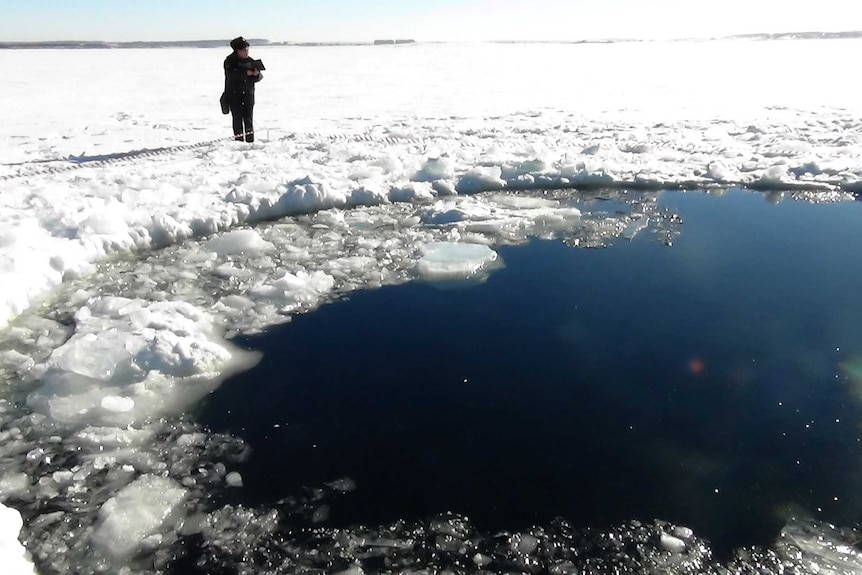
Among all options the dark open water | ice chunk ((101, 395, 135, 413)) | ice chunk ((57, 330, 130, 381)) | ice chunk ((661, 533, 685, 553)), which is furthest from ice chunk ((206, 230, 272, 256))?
ice chunk ((661, 533, 685, 553))

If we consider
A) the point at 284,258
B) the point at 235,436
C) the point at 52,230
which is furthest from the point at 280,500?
the point at 52,230

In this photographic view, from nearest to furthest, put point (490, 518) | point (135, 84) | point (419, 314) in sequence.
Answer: point (490, 518) → point (419, 314) → point (135, 84)

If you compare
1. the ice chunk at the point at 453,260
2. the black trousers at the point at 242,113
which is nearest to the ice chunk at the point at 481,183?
the ice chunk at the point at 453,260

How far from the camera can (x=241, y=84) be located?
30.2 feet

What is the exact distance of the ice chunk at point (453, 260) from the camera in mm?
5238

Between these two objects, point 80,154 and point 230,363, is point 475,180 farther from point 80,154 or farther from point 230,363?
point 80,154

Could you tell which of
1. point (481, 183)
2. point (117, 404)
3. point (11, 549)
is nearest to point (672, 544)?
point (11, 549)

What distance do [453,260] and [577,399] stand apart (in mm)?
2070

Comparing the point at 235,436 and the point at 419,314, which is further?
the point at 419,314

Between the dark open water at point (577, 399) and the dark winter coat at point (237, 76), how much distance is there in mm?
5468

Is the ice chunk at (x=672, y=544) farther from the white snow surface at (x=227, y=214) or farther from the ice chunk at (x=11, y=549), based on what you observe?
the ice chunk at (x=11, y=549)

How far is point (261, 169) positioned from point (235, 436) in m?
5.36

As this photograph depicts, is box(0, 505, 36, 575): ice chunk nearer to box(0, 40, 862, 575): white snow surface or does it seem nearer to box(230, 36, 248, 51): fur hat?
box(0, 40, 862, 575): white snow surface

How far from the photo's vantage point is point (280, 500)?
2865mm
